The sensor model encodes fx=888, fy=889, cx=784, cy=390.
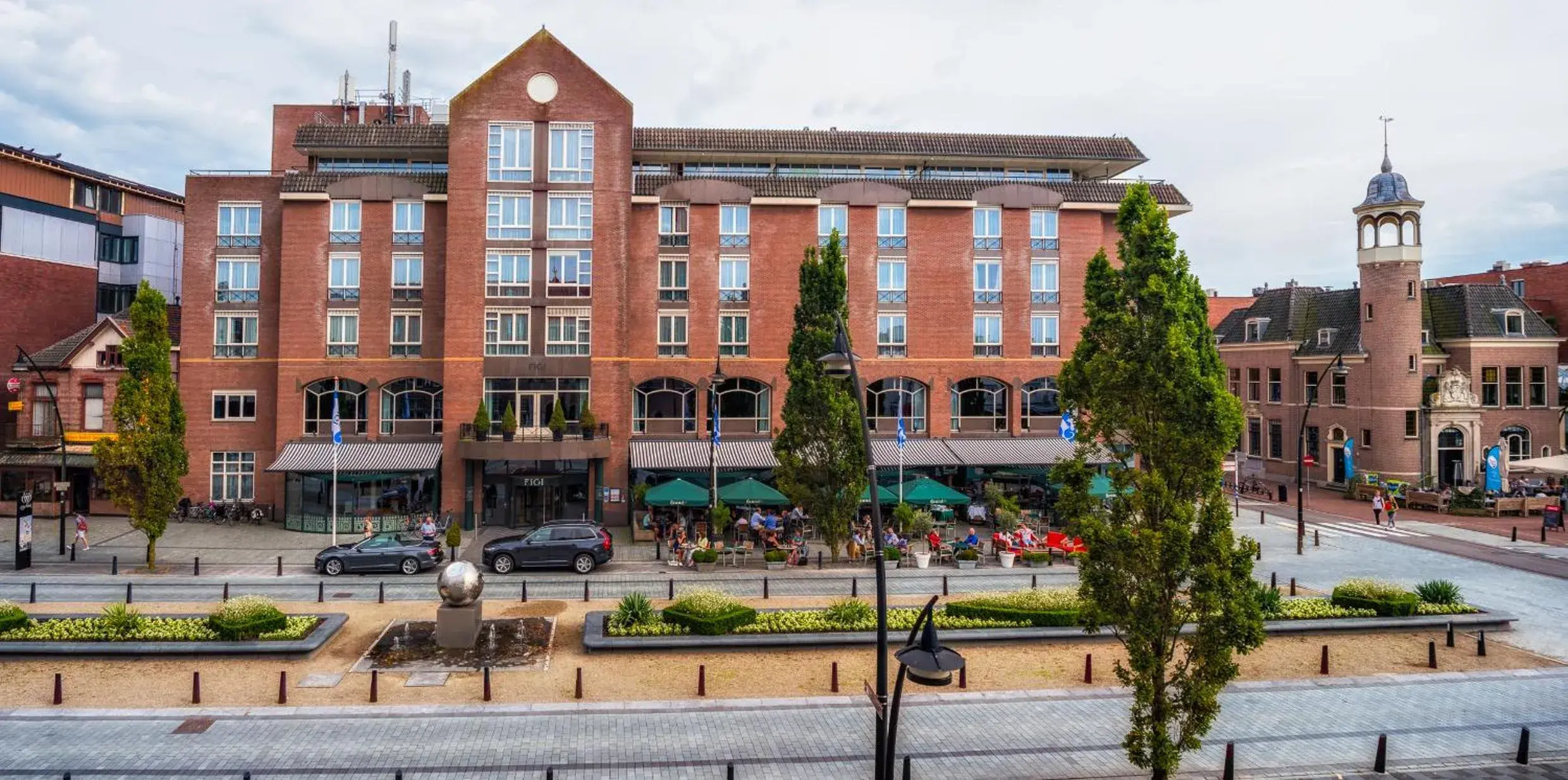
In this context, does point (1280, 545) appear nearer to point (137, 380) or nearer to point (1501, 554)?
point (1501, 554)

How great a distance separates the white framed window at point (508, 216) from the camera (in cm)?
3925

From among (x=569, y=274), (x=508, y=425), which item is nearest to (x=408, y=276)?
(x=569, y=274)

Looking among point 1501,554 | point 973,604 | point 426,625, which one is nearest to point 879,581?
point 973,604

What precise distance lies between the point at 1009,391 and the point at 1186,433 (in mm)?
31234

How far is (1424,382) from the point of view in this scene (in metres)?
51.4

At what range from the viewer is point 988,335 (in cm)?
4262

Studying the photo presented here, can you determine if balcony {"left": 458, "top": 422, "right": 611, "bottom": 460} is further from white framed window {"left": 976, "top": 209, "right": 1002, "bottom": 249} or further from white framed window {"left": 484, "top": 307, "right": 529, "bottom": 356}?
white framed window {"left": 976, "top": 209, "right": 1002, "bottom": 249}

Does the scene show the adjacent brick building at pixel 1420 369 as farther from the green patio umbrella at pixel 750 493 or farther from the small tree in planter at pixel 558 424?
the small tree in planter at pixel 558 424

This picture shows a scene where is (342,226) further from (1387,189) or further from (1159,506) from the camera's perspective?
(1387,189)

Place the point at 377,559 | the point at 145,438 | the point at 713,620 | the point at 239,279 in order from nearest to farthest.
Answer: the point at 713,620, the point at 377,559, the point at 145,438, the point at 239,279

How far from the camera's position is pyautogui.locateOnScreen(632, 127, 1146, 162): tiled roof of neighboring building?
43.5 m

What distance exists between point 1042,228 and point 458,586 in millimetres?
32711

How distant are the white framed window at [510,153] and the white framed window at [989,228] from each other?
20.9 meters

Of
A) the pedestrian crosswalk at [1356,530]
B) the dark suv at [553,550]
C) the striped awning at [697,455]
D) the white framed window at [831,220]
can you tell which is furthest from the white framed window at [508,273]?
the pedestrian crosswalk at [1356,530]
